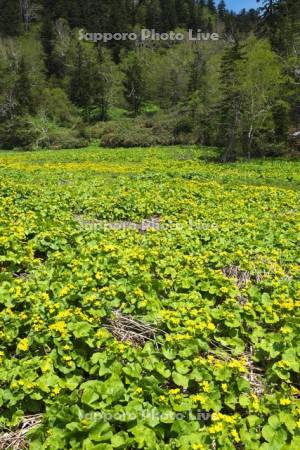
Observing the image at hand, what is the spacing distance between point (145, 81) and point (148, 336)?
73.5m

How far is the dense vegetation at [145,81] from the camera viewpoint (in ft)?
125

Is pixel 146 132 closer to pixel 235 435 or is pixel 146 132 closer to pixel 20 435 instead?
pixel 20 435

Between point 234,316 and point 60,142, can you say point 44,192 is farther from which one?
point 60,142

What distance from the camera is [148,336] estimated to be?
6012mm

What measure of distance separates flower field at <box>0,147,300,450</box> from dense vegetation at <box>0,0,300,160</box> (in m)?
28.1

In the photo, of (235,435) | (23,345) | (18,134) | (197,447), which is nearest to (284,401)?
(235,435)

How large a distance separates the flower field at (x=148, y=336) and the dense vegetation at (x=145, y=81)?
28.1 m

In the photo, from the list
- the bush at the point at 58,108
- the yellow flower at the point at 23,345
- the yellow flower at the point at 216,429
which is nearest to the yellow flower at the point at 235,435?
the yellow flower at the point at 216,429

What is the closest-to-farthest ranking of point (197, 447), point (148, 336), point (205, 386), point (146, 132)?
point (197, 447) → point (205, 386) → point (148, 336) → point (146, 132)

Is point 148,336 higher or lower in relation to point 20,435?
higher

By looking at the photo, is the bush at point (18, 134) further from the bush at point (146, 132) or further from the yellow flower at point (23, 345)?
the yellow flower at point (23, 345)

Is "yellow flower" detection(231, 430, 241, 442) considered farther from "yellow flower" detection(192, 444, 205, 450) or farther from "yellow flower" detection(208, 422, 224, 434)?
"yellow flower" detection(192, 444, 205, 450)

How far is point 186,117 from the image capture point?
51688 mm

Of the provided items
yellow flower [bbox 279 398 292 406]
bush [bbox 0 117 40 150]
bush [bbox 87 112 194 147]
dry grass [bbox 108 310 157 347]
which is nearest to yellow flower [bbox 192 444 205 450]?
yellow flower [bbox 279 398 292 406]
